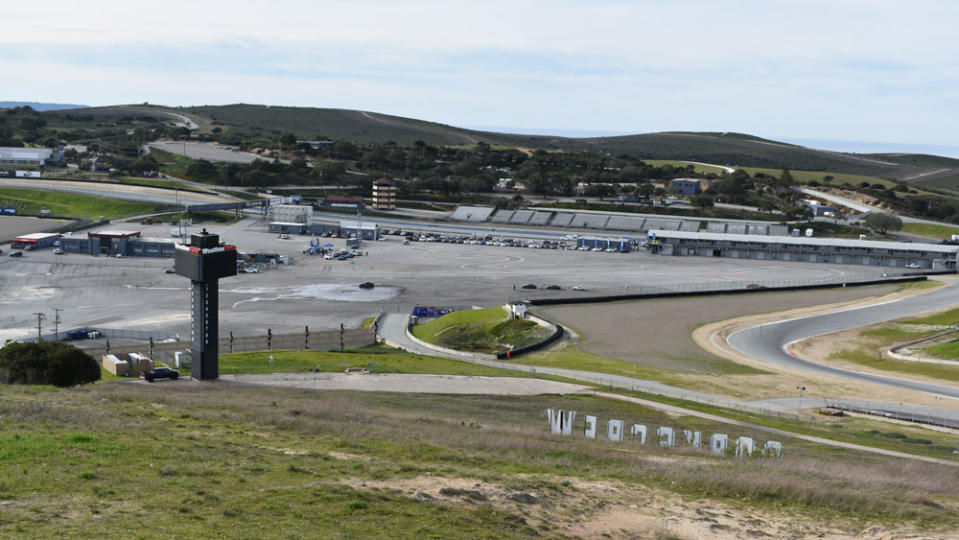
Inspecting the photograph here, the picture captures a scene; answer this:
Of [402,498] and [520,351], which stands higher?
[402,498]

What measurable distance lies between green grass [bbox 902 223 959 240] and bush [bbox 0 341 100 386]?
13813 cm

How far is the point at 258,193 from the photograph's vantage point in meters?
171

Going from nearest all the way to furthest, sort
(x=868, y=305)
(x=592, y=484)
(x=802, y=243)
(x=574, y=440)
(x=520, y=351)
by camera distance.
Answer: (x=592, y=484)
(x=574, y=440)
(x=520, y=351)
(x=868, y=305)
(x=802, y=243)

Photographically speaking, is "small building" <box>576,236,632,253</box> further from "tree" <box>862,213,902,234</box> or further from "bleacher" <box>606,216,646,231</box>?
"tree" <box>862,213,902,234</box>

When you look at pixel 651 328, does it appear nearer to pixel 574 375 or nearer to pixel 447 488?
pixel 574 375

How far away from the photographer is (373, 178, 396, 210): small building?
543ft

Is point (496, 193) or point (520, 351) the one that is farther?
point (496, 193)

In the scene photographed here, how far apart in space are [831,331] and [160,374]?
5403cm

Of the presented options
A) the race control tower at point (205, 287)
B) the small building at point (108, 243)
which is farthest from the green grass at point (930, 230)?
the race control tower at point (205, 287)

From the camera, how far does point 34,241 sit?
112188mm

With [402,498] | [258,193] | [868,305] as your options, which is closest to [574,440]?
[402,498]

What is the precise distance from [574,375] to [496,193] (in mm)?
131356

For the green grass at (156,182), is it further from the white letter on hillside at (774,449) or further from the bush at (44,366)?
the white letter on hillside at (774,449)

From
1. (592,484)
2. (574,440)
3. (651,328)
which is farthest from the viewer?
(651,328)
